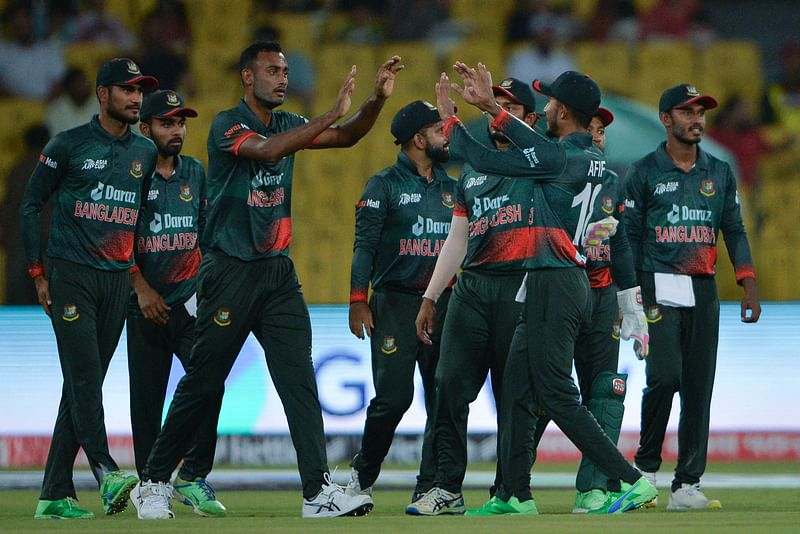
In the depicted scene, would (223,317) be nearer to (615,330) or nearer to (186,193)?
(186,193)

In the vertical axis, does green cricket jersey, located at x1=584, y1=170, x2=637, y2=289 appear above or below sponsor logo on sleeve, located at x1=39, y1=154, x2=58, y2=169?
below

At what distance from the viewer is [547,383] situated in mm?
6492

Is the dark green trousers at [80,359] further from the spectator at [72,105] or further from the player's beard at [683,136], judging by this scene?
the spectator at [72,105]

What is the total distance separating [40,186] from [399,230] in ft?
6.68

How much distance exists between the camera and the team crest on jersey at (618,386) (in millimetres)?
7281

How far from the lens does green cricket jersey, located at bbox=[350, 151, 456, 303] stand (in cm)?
793

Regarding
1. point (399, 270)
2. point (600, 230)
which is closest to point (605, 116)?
point (600, 230)

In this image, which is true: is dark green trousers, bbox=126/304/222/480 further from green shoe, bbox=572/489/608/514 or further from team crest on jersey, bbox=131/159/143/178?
green shoe, bbox=572/489/608/514

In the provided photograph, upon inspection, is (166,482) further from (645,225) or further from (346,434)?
(346,434)

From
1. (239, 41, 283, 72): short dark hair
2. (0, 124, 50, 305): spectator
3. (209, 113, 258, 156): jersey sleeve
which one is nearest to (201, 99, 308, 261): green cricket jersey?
(209, 113, 258, 156): jersey sleeve

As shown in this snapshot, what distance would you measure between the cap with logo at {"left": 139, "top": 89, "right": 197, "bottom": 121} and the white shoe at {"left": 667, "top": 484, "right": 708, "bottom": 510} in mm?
3632

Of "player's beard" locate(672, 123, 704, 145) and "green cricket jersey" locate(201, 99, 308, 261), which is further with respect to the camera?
"player's beard" locate(672, 123, 704, 145)

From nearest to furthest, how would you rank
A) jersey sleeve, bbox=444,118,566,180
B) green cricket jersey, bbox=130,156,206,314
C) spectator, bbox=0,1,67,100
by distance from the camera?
jersey sleeve, bbox=444,118,566,180, green cricket jersey, bbox=130,156,206,314, spectator, bbox=0,1,67,100

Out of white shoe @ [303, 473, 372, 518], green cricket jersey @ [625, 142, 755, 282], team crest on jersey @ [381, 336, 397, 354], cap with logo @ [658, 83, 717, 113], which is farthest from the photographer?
cap with logo @ [658, 83, 717, 113]
